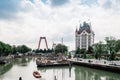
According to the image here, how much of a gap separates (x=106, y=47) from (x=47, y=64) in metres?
27.3

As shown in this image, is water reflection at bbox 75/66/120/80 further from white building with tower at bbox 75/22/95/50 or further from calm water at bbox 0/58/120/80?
white building with tower at bbox 75/22/95/50

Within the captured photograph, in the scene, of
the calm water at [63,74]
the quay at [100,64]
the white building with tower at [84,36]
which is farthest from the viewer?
the white building with tower at [84,36]

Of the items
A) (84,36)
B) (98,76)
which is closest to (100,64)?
(98,76)

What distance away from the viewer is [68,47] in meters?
152

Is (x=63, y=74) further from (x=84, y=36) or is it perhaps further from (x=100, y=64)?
(x=84, y=36)

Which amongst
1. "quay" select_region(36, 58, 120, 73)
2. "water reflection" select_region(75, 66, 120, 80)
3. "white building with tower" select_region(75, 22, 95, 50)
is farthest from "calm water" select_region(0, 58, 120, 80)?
"white building with tower" select_region(75, 22, 95, 50)

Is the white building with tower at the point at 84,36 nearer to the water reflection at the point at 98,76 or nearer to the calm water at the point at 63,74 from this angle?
the calm water at the point at 63,74

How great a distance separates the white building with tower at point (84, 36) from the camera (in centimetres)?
17606

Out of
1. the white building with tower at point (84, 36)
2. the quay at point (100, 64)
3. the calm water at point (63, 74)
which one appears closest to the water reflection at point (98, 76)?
the calm water at point (63, 74)

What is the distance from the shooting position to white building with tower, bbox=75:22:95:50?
176m

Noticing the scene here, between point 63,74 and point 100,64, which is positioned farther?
point 100,64

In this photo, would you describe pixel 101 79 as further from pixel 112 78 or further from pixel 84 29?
pixel 84 29

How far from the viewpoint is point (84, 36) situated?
588 feet

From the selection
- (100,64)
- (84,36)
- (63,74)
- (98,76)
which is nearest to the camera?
(98,76)
